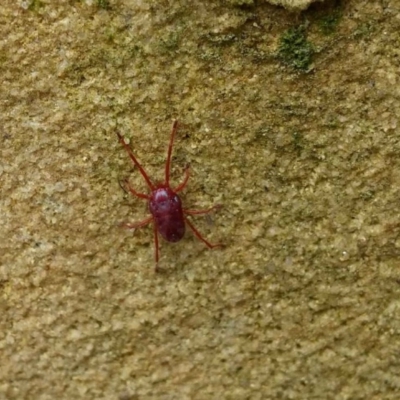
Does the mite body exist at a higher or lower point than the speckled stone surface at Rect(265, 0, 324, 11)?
lower

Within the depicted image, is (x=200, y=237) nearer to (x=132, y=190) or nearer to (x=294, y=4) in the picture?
(x=132, y=190)

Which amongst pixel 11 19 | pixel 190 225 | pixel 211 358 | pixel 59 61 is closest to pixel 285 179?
pixel 190 225

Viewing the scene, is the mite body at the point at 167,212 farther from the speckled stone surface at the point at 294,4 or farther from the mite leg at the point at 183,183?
the speckled stone surface at the point at 294,4

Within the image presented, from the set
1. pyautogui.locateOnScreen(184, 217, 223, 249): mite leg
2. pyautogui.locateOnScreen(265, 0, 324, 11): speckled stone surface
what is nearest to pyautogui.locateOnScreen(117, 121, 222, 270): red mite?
pyautogui.locateOnScreen(184, 217, 223, 249): mite leg

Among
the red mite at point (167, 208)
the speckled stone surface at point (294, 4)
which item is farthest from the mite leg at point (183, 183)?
the speckled stone surface at point (294, 4)

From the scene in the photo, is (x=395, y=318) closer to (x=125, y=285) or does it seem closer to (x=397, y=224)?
(x=397, y=224)

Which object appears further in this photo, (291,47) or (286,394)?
(286,394)

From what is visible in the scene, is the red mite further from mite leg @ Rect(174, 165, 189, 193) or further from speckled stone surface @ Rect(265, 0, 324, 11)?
speckled stone surface @ Rect(265, 0, 324, 11)
